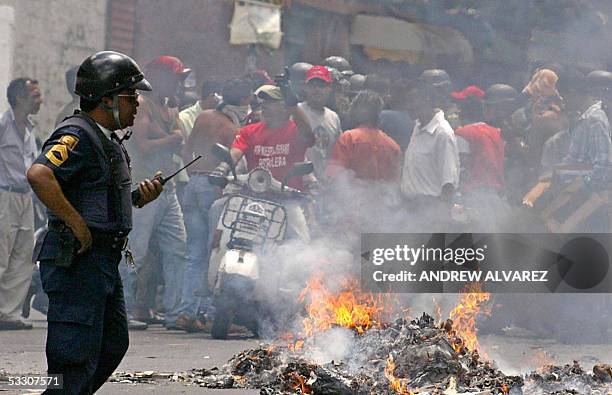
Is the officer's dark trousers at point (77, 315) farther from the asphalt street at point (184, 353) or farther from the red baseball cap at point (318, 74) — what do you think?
the red baseball cap at point (318, 74)

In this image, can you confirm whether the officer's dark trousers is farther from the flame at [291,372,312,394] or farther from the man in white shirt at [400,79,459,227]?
the man in white shirt at [400,79,459,227]

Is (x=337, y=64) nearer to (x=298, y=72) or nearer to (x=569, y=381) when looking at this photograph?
(x=298, y=72)

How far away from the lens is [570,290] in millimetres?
11875

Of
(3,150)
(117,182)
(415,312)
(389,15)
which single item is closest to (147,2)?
(389,15)

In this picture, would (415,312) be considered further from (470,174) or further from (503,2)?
(503,2)

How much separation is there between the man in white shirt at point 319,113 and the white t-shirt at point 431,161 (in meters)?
0.79

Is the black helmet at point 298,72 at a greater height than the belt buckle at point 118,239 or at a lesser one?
greater

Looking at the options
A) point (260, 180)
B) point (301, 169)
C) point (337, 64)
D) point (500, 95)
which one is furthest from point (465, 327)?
point (337, 64)

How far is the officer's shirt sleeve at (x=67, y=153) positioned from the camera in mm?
5336

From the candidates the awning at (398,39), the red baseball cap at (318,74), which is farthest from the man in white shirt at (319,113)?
the awning at (398,39)

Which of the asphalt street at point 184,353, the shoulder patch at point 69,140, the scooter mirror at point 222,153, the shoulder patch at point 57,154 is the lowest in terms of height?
the asphalt street at point 184,353

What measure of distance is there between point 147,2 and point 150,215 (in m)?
6.10

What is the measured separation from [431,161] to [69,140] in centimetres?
692

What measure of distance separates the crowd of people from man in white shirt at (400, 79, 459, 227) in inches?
0.5
